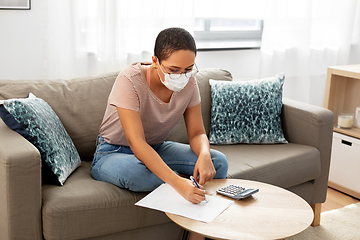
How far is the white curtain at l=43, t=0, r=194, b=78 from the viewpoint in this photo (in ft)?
6.83

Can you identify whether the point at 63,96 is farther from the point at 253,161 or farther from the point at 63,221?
the point at 253,161

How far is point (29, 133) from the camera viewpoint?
57.2 inches

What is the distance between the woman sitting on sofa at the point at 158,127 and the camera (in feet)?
4.42

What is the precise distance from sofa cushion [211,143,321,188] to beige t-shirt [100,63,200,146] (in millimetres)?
367

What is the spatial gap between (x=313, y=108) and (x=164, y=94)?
3.06 feet

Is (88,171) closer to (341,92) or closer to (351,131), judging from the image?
(351,131)

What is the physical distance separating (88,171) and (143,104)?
1.38 feet

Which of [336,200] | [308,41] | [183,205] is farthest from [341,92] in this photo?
[183,205]

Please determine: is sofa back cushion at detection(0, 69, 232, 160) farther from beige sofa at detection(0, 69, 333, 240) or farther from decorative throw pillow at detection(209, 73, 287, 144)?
decorative throw pillow at detection(209, 73, 287, 144)

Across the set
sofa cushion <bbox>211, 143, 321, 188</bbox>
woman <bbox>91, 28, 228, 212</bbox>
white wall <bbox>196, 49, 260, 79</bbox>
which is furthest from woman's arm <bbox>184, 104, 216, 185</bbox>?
white wall <bbox>196, 49, 260, 79</bbox>

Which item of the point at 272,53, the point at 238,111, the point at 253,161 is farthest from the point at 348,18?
the point at 253,161

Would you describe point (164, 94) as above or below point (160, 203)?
above

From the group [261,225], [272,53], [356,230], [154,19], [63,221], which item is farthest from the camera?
[272,53]

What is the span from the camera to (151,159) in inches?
53.1
